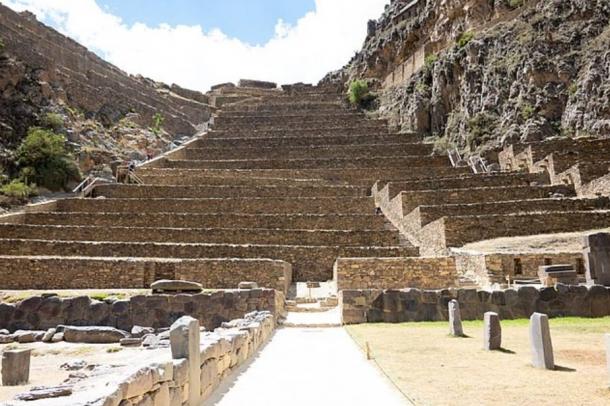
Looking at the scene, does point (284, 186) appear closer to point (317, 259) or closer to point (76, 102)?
point (317, 259)

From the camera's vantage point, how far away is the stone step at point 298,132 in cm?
4794

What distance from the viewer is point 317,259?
21297 millimetres

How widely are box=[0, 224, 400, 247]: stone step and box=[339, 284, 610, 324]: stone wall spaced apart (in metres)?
9.33

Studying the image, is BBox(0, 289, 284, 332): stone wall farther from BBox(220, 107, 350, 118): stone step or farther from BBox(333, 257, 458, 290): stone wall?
BBox(220, 107, 350, 118): stone step

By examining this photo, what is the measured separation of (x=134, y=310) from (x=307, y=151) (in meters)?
30.2

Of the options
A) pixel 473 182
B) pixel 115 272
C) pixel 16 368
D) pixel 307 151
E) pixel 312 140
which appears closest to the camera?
pixel 16 368

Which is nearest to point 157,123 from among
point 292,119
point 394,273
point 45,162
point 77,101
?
point 77,101

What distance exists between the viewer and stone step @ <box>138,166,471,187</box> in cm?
3309

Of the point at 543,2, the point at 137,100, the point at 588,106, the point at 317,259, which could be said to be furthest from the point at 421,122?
the point at 137,100

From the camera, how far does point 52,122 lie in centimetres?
3731

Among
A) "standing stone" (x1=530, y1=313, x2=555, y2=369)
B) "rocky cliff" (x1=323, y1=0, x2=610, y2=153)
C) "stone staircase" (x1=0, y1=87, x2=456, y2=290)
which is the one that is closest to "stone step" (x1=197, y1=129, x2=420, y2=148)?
"stone staircase" (x1=0, y1=87, x2=456, y2=290)

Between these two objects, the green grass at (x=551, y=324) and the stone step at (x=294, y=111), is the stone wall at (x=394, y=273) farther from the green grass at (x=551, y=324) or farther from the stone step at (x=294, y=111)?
the stone step at (x=294, y=111)

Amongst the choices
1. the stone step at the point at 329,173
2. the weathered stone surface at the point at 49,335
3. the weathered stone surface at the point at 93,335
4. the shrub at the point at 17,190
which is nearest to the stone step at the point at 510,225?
the weathered stone surface at the point at 93,335

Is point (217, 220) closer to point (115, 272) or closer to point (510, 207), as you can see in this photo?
point (115, 272)
